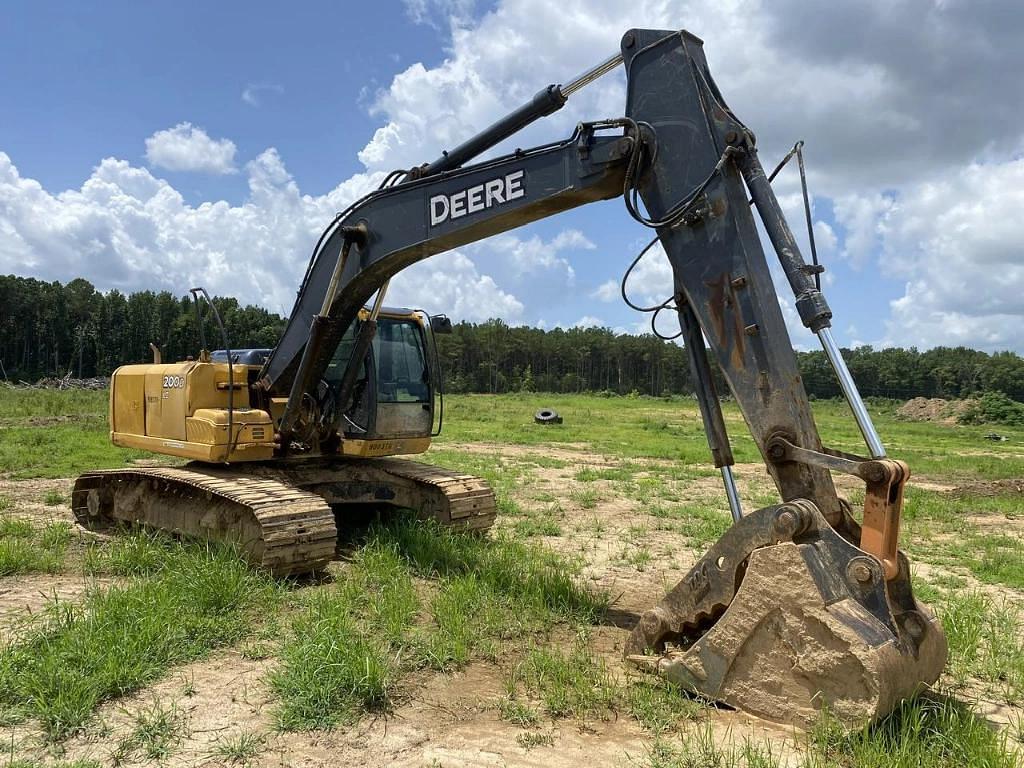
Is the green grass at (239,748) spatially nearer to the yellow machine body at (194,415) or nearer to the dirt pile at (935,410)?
the yellow machine body at (194,415)

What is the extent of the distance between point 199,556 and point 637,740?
430 cm

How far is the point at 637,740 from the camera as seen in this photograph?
3.81m

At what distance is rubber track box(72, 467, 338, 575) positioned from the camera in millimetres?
6457

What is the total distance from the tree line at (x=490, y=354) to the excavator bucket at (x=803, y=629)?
47016 millimetres

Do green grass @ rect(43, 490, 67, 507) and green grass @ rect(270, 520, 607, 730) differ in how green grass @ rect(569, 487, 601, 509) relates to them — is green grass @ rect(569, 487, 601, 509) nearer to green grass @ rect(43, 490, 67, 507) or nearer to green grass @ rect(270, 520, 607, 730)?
green grass @ rect(270, 520, 607, 730)

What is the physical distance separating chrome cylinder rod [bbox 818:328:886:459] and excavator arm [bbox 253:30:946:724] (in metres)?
0.01

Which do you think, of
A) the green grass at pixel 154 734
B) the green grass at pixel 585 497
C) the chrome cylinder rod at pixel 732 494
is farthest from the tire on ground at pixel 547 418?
the green grass at pixel 154 734

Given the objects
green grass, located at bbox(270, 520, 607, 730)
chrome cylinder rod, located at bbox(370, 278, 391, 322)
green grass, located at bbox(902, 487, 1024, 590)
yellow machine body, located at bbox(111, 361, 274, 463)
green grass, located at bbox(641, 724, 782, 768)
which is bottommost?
green grass, located at bbox(902, 487, 1024, 590)

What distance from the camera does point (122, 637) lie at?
15.3ft

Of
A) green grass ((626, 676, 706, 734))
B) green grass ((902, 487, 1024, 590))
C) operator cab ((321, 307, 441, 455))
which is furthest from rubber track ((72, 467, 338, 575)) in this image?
green grass ((902, 487, 1024, 590))

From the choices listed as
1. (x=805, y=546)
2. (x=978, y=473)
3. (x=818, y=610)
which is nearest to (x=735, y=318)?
(x=805, y=546)

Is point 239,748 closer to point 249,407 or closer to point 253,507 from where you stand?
point 253,507

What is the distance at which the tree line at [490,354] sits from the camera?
207 ft

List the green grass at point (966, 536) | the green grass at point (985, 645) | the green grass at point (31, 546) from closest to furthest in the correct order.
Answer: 1. the green grass at point (985, 645)
2. the green grass at point (31, 546)
3. the green grass at point (966, 536)
